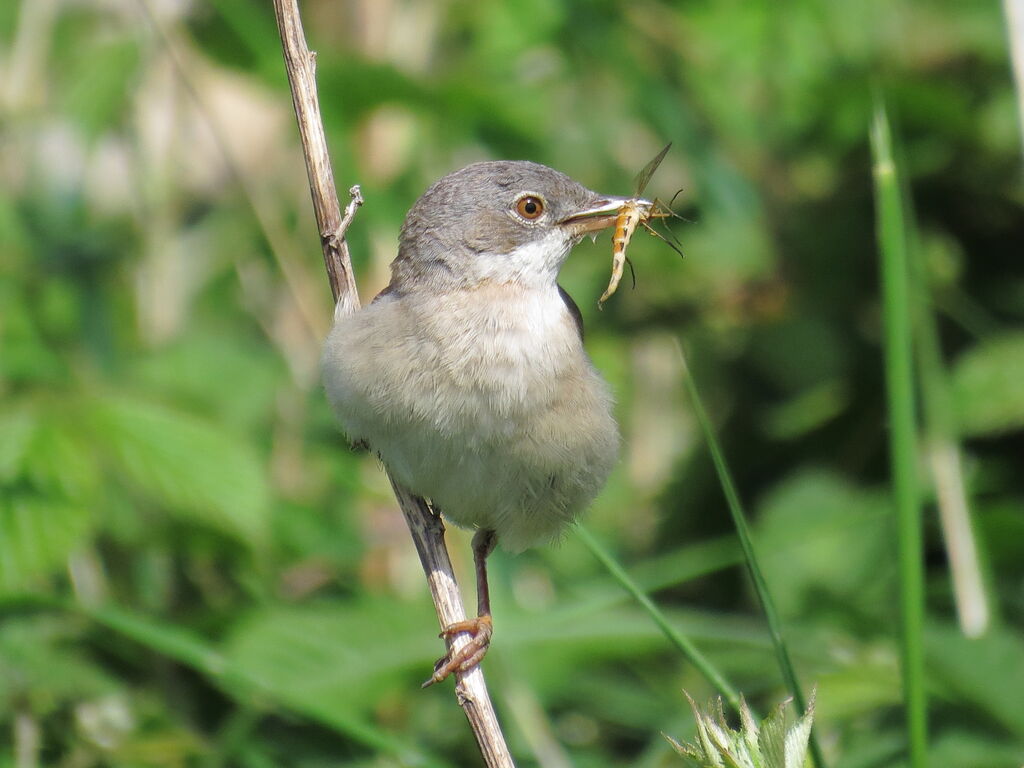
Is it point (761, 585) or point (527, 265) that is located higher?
point (527, 265)

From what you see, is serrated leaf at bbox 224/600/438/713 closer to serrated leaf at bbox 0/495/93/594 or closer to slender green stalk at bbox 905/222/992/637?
serrated leaf at bbox 0/495/93/594

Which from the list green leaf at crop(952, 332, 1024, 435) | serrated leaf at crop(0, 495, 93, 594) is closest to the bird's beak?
serrated leaf at crop(0, 495, 93, 594)

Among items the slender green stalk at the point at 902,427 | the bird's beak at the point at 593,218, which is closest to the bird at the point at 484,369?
→ the bird's beak at the point at 593,218

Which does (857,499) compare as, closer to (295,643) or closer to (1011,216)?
(1011,216)

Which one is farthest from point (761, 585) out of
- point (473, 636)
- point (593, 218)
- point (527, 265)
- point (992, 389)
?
point (992, 389)

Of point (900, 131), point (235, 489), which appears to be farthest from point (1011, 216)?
point (235, 489)

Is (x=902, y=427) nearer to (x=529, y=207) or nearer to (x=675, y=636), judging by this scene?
(x=675, y=636)

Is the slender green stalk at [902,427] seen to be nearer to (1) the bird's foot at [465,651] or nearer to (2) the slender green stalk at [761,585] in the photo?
(2) the slender green stalk at [761,585]
